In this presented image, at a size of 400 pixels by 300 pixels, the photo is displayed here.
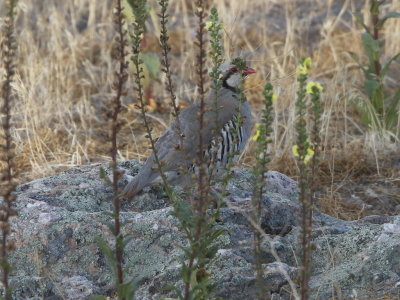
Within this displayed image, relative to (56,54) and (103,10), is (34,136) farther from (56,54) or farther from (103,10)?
(103,10)

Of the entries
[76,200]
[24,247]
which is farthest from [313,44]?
[24,247]

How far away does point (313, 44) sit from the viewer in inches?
325

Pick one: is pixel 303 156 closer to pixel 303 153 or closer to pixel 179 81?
pixel 303 153

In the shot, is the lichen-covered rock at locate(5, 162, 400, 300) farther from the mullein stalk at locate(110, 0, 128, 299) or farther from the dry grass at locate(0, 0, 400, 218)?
the dry grass at locate(0, 0, 400, 218)

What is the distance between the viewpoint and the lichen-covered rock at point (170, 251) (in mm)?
3123

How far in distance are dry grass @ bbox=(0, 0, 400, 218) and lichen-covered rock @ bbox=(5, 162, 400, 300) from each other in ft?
3.19

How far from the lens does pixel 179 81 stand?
748 cm

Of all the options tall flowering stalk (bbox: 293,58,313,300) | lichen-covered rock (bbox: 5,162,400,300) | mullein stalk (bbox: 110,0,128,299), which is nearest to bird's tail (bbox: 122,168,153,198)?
Result: lichen-covered rock (bbox: 5,162,400,300)

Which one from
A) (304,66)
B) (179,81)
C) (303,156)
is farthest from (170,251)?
(179,81)

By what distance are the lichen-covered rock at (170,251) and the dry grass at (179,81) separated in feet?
3.19

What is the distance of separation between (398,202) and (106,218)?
2188mm

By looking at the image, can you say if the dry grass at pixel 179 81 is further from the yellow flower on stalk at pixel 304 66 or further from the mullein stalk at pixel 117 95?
the mullein stalk at pixel 117 95

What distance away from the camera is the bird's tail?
420cm

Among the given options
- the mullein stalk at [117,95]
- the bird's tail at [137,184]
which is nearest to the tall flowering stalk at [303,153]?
the mullein stalk at [117,95]
